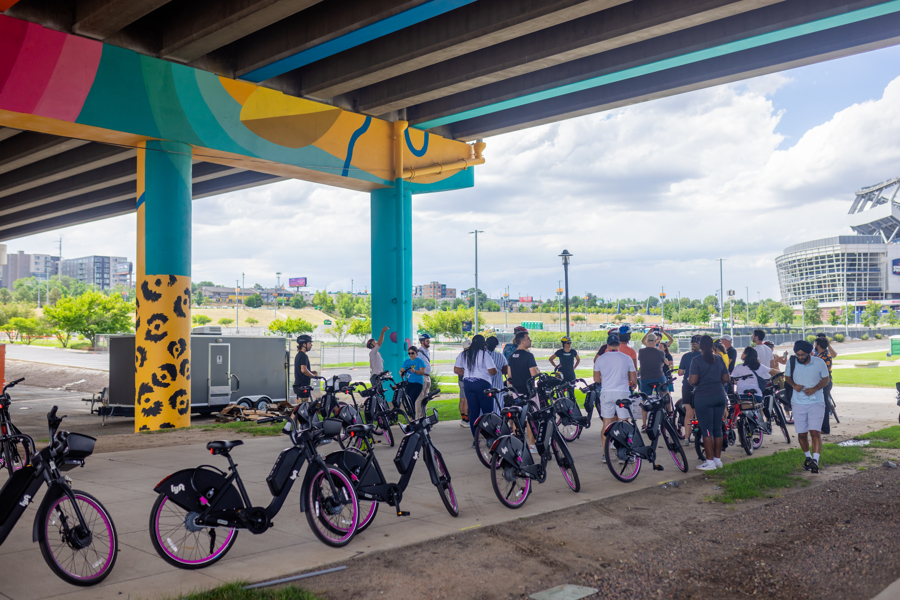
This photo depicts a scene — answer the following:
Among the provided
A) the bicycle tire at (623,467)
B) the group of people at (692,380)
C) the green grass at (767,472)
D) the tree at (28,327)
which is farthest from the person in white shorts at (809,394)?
the tree at (28,327)

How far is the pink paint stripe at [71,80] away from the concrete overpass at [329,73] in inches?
0.9

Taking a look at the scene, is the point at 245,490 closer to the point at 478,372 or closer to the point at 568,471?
the point at 568,471

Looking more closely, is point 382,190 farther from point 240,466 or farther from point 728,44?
point 240,466

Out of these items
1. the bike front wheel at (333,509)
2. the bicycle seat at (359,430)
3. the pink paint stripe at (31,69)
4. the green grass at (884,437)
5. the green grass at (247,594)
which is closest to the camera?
the green grass at (247,594)

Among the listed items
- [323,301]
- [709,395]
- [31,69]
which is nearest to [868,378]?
[709,395]

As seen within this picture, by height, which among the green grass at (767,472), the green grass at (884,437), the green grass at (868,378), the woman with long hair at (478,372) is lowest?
Answer: the green grass at (868,378)

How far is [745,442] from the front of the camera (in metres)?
10.6

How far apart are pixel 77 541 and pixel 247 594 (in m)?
1.34

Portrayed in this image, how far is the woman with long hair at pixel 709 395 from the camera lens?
9055mm

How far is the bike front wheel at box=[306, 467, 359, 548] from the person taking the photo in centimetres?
547

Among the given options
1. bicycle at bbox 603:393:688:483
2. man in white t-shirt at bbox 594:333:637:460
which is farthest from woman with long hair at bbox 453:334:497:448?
bicycle at bbox 603:393:688:483

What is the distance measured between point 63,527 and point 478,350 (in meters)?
6.11

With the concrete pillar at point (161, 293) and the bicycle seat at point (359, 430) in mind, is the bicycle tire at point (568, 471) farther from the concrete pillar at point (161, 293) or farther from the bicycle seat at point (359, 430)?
the concrete pillar at point (161, 293)

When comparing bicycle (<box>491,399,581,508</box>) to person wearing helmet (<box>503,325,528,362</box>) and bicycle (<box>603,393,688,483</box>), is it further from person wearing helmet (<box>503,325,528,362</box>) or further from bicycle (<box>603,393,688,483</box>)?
person wearing helmet (<box>503,325,528,362</box>)
